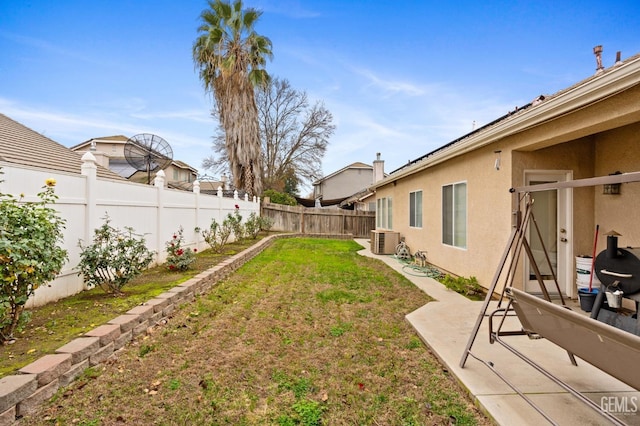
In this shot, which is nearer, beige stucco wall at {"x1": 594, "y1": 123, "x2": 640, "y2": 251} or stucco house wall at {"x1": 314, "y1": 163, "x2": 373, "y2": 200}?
beige stucco wall at {"x1": 594, "y1": 123, "x2": 640, "y2": 251}

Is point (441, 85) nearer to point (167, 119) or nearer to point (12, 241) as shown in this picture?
point (12, 241)

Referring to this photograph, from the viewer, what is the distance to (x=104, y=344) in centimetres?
311

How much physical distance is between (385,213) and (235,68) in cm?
1030

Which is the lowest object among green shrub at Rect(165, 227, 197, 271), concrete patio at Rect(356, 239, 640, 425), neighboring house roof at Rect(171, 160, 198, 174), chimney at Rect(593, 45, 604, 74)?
concrete patio at Rect(356, 239, 640, 425)

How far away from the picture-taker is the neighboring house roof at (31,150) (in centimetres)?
618

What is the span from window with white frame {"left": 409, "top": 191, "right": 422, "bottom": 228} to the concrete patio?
17.1ft

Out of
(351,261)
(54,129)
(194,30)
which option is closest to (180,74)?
(194,30)

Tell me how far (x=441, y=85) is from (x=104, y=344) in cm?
1434

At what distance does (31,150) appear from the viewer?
7.25m

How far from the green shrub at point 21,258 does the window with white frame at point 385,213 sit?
11.2 m

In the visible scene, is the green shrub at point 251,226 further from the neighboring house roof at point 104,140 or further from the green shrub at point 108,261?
the neighboring house roof at point 104,140

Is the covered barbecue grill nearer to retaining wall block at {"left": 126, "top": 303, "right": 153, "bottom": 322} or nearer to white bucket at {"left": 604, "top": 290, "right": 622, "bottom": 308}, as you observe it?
white bucket at {"left": 604, "top": 290, "right": 622, "bottom": 308}

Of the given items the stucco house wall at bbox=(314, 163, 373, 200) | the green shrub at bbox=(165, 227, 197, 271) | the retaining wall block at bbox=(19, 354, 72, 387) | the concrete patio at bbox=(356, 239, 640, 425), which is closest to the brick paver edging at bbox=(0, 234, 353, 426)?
the retaining wall block at bbox=(19, 354, 72, 387)

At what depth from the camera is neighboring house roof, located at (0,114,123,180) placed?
618 centimetres
